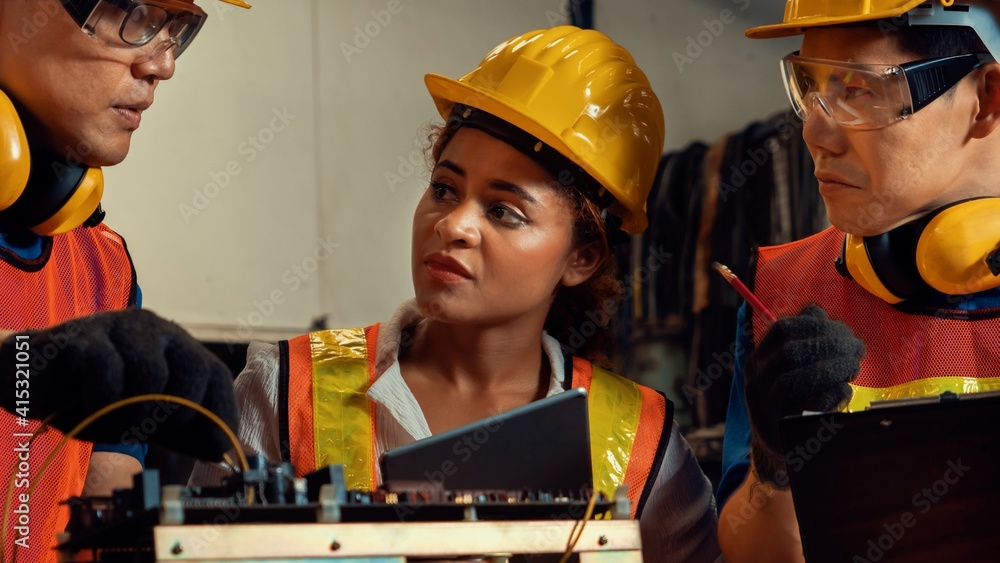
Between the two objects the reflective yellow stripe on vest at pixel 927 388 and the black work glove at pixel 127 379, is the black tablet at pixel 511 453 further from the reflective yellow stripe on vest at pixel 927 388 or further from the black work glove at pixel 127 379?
the reflective yellow stripe on vest at pixel 927 388

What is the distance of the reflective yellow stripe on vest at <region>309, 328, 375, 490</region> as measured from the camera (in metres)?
2.18

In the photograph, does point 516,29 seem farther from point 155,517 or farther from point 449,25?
point 155,517

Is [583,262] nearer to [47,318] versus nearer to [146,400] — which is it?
[47,318]

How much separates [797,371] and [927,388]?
454 mm

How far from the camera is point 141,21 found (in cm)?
217

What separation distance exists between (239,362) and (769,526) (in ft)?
6.01

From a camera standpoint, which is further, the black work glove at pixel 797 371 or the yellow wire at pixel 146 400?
the black work glove at pixel 797 371

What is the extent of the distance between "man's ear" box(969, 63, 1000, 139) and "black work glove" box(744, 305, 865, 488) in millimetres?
573

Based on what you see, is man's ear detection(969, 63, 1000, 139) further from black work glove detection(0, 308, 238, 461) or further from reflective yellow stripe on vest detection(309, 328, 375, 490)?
black work glove detection(0, 308, 238, 461)

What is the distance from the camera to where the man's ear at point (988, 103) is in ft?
6.90

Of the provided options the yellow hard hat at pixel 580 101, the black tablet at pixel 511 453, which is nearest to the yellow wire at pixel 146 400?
the black tablet at pixel 511 453

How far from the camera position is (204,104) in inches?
173

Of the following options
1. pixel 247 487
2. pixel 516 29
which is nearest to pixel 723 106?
pixel 516 29

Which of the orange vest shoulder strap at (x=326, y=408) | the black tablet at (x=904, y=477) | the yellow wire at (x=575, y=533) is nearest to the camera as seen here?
the yellow wire at (x=575, y=533)
